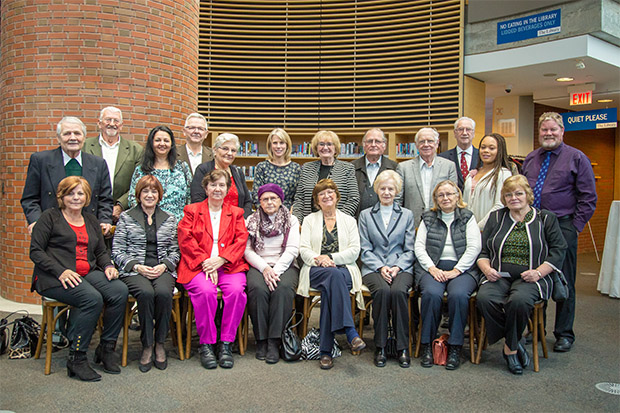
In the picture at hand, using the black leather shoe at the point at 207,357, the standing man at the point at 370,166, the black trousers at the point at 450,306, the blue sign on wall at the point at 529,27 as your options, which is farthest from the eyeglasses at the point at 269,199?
the blue sign on wall at the point at 529,27

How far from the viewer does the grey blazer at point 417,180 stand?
13.8 feet

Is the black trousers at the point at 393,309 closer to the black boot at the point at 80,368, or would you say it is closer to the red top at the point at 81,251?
the black boot at the point at 80,368

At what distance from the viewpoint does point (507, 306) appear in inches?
133

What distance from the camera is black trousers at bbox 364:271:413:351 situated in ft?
11.6

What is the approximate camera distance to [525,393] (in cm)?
301

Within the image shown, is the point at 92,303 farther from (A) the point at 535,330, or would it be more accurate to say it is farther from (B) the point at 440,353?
(A) the point at 535,330

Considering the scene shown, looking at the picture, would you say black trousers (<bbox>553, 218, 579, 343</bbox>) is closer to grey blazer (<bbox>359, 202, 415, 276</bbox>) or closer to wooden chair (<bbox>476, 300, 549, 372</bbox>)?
wooden chair (<bbox>476, 300, 549, 372</bbox>)

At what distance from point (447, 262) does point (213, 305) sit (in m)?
1.71

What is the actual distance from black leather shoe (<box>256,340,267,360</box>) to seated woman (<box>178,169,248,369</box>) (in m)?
0.21

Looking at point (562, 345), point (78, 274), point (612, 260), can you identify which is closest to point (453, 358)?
point (562, 345)

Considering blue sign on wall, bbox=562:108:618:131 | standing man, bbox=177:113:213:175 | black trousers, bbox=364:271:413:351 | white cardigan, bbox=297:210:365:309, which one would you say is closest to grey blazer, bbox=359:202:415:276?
white cardigan, bbox=297:210:365:309

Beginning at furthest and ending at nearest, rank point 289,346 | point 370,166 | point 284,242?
point 370,166
point 284,242
point 289,346

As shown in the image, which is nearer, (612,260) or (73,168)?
(73,168)

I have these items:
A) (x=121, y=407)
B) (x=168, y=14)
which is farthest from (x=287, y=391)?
(x=168, y=14)
